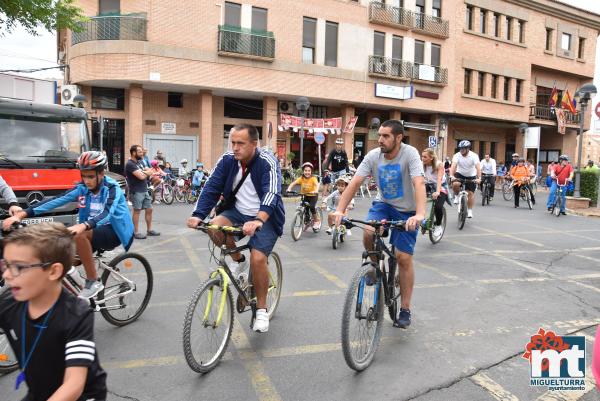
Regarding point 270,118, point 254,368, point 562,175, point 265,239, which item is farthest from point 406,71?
point 254,368

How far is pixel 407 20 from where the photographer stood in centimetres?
2914

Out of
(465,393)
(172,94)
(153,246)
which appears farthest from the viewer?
(172,94)

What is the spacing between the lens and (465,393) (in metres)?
3.36

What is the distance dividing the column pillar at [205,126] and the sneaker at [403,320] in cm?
2054

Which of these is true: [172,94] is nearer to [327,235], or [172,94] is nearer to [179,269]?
[327,235]

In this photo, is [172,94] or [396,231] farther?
[172,94]

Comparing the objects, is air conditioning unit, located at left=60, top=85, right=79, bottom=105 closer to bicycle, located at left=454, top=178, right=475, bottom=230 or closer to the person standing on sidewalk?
the person standing on sidewalk

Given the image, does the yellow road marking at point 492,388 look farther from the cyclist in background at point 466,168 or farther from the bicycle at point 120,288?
the cyclist in background at point 466,168

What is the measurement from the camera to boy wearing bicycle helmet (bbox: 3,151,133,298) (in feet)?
13.4

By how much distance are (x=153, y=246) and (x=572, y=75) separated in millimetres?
40454

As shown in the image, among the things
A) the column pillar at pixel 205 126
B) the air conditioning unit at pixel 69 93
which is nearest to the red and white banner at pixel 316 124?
the column pillar at pixel 205 126

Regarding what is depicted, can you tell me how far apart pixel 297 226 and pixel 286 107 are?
18457mm

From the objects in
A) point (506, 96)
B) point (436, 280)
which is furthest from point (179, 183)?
point (506, 96)

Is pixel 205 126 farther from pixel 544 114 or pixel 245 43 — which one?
pixel 544 114
